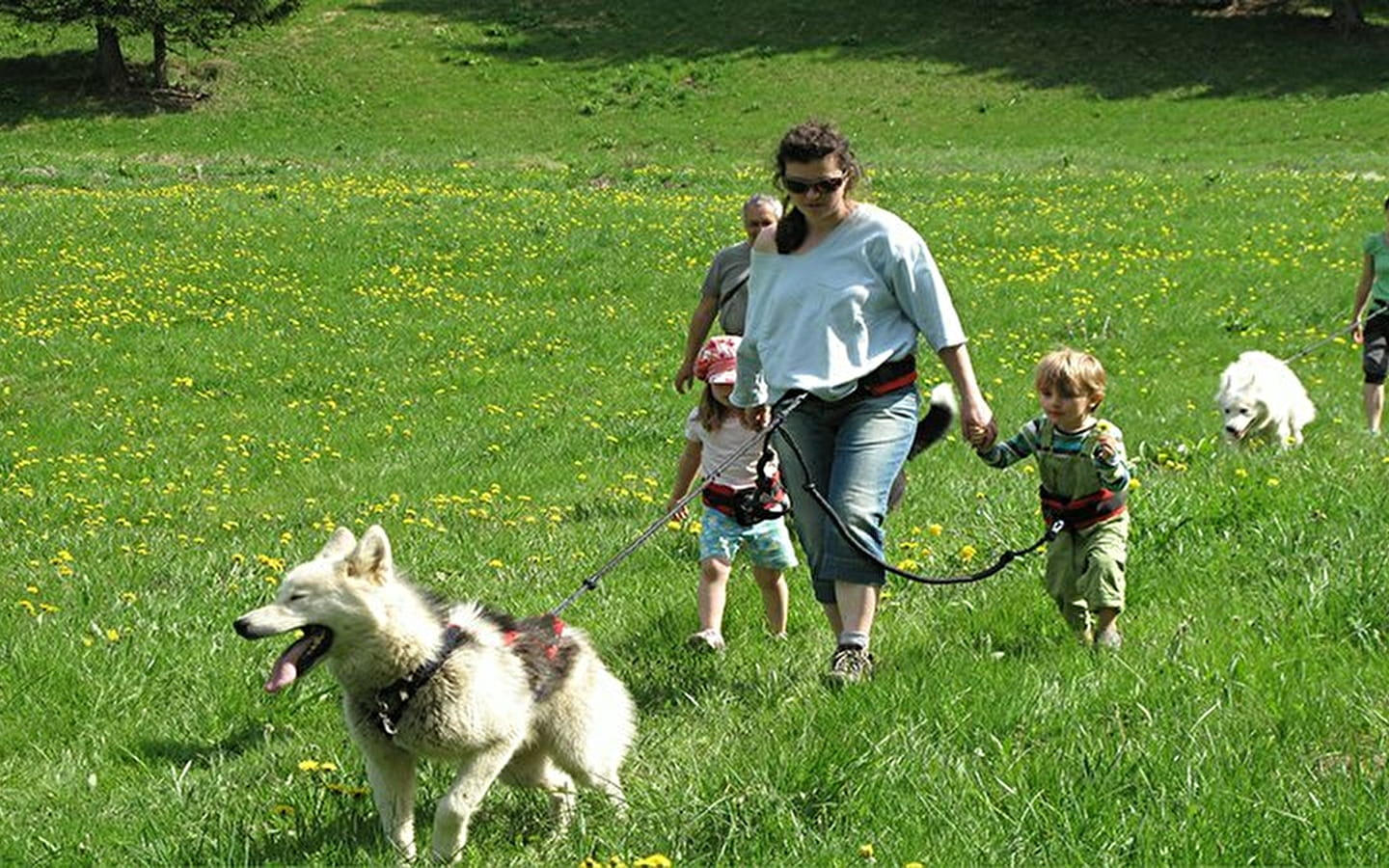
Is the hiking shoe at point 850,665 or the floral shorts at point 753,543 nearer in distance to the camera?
the hiking shoe at point 850,665

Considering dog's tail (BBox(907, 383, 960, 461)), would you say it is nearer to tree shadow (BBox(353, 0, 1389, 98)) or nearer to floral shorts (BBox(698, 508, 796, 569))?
floral shorts (BBox(698, 508, 796, 569))

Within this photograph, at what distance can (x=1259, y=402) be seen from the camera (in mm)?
10633

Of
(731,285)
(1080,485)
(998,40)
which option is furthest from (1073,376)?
(998,40)

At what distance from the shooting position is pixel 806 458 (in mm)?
5547

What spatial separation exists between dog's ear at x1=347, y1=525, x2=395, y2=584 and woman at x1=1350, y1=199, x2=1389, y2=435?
916cm

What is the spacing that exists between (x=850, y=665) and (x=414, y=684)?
5.56 feet

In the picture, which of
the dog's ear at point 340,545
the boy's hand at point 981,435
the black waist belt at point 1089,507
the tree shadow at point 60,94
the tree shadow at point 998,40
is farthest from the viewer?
the tree shadow at point 998,40

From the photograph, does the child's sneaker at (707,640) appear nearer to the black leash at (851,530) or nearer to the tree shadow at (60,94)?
the black leash at (851,530)

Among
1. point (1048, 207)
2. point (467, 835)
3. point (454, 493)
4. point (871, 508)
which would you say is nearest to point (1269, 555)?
point (871, 508)

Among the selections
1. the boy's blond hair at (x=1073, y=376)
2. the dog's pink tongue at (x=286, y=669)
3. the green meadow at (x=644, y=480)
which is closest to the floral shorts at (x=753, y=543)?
the green meadow at (x=644, y=480)

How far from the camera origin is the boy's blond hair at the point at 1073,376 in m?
5.34

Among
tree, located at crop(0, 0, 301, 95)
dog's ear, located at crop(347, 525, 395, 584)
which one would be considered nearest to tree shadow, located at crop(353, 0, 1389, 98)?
tree, located at crop(0, 0, 301, 95)

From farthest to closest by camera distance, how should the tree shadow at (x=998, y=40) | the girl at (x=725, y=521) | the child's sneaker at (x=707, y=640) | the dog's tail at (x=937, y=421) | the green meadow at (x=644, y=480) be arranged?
1. the tree shadow at (x=998, y=40)
2. the girl at (x=725, y=521)
3. the child's sneaker at (x=707, y=640)
4. the dog's tail at (x=937, y=421)
5. the green meadow at (x=644, y=480)

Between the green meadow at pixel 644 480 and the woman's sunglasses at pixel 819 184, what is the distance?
69.0 inches
